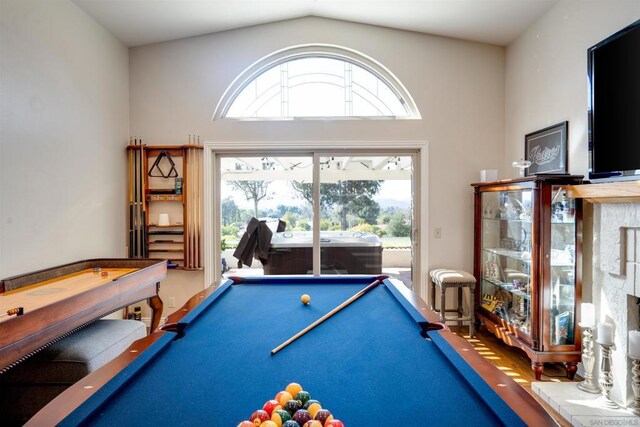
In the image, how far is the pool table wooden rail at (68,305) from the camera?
1.79 meters

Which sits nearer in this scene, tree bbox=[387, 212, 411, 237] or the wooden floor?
the wooden floor

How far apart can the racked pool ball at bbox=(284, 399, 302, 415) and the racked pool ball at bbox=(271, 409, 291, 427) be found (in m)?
0.04

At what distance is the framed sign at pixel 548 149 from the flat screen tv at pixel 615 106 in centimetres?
61

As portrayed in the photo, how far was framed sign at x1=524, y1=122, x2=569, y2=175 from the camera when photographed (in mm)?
3188

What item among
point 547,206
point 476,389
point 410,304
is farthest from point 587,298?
point 476,389

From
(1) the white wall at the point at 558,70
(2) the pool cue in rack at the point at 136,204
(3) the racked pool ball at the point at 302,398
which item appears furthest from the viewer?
(2) the pool cue in rack at the point at 136,204

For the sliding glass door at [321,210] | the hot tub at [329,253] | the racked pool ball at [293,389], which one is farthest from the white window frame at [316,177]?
the racked pool ball at [293,389]

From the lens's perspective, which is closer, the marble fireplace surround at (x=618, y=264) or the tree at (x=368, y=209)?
the marble fireplace surround at (x=618, y=264)

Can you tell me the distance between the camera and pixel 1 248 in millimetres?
2512

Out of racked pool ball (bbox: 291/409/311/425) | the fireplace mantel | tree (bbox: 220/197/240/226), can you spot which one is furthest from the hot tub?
racked pool ball (bbox: 291/409/311/425)

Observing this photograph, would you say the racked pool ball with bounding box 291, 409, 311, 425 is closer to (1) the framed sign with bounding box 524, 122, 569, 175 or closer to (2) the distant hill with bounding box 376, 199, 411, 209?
(1) the framed sign with bounding box 524, 122, 569, 175

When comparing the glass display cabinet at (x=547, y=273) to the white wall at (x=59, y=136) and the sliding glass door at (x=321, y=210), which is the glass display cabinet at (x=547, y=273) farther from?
the white wall at (x=59, y=136)

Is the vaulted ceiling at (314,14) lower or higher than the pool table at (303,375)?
higher

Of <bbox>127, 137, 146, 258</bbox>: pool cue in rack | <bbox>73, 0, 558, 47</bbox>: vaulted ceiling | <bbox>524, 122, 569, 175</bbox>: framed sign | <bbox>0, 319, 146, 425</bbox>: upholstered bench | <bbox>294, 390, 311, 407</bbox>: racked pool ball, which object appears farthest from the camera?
<bbox>127, 137, 146, 258</bbox>: pool cue in rack
